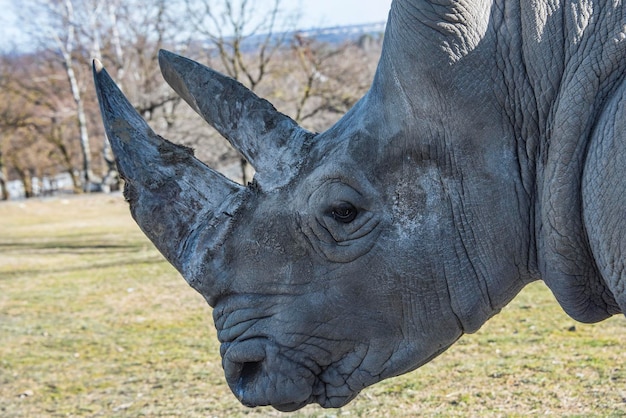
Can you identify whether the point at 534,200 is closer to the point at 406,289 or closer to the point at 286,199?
the point at 406,289

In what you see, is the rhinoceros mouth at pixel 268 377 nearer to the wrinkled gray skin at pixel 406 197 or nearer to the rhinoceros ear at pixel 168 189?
the wrinkled gray skin at pixel 406 197

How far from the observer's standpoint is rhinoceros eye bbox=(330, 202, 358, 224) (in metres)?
2.80

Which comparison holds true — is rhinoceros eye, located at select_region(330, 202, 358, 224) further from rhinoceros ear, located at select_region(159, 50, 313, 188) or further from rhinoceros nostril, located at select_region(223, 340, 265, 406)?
rhinoceros nostril, located at select_region(223, 340, 265, 406)

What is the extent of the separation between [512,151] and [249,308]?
97 centimetres

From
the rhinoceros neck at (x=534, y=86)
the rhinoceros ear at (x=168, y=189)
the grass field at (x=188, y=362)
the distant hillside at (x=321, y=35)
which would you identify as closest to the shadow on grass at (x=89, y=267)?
the grass field at (x=188, y=362)

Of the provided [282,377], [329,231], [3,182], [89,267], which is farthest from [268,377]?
[3,182]

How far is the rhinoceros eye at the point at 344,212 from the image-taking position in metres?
2.80

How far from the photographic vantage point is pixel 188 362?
7.77 meters

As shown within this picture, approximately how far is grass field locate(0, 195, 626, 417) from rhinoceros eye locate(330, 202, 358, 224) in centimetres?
301

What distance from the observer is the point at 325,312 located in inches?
112

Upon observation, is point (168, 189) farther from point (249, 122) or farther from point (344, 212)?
point (344, 212)

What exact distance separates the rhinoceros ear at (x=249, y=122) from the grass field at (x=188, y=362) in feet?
10.1

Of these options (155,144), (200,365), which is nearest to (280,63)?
(200,365)

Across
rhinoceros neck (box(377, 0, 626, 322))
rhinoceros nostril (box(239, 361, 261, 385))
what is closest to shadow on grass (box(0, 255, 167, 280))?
rhinoceros nostril (box(239, 361, 261, 385))
